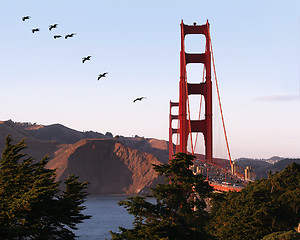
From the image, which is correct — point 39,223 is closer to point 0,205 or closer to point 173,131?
point 0,205

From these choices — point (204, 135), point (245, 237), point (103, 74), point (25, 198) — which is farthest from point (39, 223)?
point (204, 135)

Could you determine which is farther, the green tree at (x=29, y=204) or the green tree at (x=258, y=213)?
the green tree at (x=258, y=213)

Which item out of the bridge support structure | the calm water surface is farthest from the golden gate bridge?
the calm water surface

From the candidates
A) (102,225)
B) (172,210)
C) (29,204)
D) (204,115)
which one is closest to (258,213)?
(172,210)

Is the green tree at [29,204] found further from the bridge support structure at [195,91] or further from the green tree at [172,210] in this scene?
the bridge support structure at [195,91]

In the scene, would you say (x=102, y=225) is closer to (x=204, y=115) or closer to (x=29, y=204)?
(x=204, y=115)

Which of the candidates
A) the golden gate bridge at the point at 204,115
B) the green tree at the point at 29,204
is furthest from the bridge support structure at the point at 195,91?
the green tree at the point at 29,204
